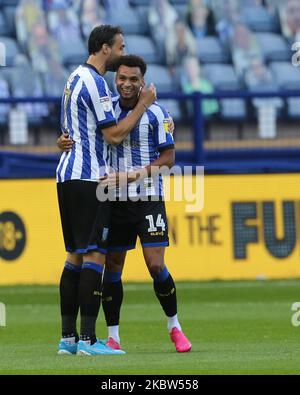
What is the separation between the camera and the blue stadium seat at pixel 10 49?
21.5 metres

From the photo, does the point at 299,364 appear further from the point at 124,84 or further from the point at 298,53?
the point at 298,53

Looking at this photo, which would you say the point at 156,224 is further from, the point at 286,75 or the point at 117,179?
the point at 286,75

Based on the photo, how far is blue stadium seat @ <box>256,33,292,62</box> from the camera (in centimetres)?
2333

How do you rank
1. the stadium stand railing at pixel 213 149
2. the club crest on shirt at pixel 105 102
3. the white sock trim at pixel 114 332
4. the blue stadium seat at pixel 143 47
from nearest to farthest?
the club crest on shirt at pixel 105 102 → the white sock trim at pixel 114 332 → the stadium stand railing at pixel 213 149 → the blue stadium seat at pixel 143 47

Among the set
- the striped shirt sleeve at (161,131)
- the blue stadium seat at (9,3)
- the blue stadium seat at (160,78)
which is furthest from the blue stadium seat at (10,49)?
the striped shirt sleeve at (161,131)

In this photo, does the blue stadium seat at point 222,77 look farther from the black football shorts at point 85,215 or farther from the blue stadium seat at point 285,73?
the black football shorts at point 85,215

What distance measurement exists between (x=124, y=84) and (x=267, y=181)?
26.3 ft

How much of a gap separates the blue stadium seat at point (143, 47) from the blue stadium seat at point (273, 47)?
2002 mm

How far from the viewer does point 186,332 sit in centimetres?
1129

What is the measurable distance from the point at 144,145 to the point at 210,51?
45.0 feet

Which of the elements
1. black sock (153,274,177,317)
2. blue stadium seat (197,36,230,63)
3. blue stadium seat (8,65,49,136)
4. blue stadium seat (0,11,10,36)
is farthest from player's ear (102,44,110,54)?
blue stadium seat (197,36,230,63)

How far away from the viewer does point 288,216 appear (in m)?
17.3

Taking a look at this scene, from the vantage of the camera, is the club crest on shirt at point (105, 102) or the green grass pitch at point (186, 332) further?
the club crest on shirt at point (105, 102)

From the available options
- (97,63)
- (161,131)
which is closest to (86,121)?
(97,63)
